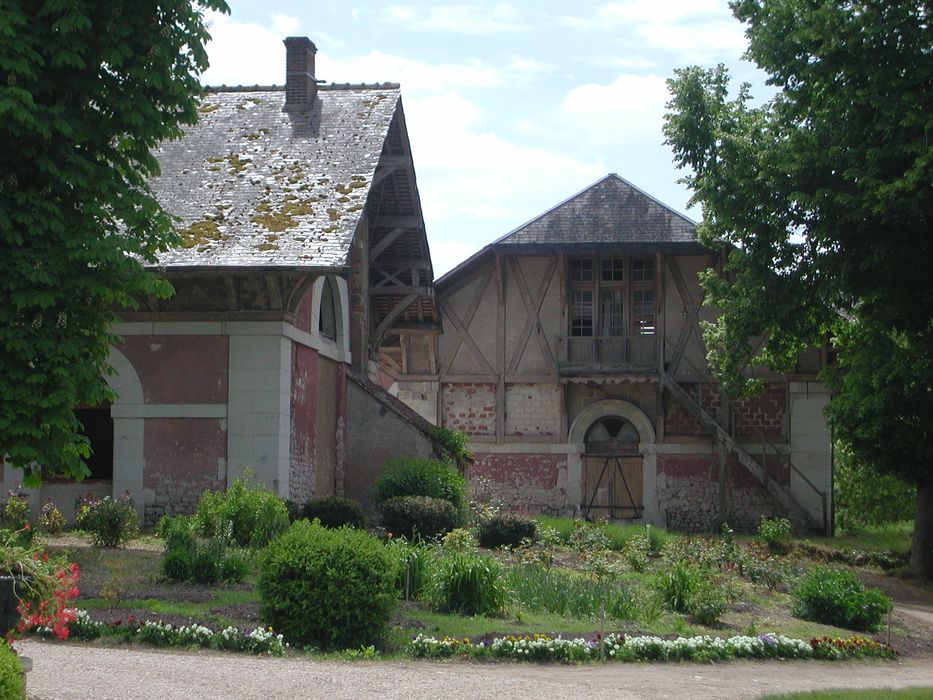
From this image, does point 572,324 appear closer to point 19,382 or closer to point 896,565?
point 896,565

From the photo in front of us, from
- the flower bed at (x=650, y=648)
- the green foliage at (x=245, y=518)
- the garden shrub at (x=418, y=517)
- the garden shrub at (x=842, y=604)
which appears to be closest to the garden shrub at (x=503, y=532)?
the garden shrub at (x=418, y=517)

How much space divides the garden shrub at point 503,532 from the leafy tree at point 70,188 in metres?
8.49

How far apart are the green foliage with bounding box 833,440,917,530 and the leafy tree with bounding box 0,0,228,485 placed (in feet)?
76.1

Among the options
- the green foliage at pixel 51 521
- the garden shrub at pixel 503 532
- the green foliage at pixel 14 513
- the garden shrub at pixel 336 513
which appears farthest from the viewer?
the garden shrub at pixel 503 532

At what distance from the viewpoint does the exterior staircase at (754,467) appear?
2784 centimetres

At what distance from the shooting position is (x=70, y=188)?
9.63m

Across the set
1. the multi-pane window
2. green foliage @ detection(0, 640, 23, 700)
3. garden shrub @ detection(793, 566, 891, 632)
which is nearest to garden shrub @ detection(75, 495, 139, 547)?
garden shrub @ detection(793, 566, 891, 632)

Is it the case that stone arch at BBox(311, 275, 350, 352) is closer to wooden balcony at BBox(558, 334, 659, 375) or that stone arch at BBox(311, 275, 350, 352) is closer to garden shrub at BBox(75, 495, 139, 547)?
garden shrub at BBox(75, 495, 139, 547)

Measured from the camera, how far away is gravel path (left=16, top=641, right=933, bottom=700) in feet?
28.6

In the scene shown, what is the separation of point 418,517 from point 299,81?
339 inches

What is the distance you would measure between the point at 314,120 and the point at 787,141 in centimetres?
826

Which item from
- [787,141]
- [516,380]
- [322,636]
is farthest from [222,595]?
[516,380]

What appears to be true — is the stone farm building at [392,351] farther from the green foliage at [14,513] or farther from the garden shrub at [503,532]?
the garden shrub at [503,532]

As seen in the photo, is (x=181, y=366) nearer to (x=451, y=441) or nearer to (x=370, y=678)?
(x=451, y=441)
